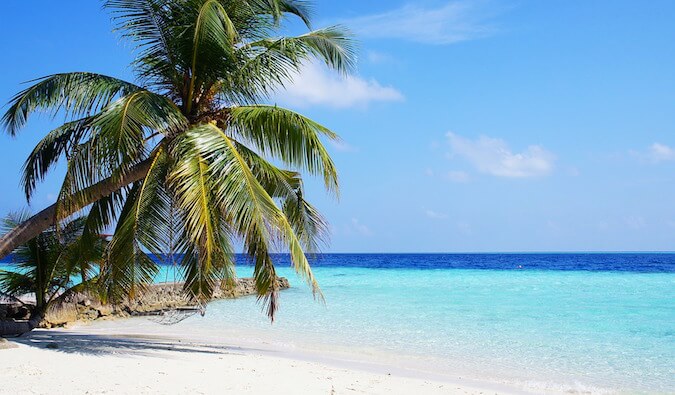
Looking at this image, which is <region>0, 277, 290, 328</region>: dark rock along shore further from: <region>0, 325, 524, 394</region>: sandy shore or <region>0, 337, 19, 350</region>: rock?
<region>0, 337, 19, 350</region>: rock

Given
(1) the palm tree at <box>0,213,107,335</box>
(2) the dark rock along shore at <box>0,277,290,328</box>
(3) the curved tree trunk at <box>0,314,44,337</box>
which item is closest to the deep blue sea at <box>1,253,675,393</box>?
(2) the dark rock along shore at <box>0,277,290,328</box>

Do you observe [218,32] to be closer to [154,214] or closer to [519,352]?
[154,214]

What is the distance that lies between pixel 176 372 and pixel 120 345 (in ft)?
7.85

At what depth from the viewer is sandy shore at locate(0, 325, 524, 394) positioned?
6.06 metres

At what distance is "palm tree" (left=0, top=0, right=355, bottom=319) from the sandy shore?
891 millimetres

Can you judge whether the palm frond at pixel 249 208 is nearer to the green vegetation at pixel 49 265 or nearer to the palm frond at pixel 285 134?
the palm frond at pixel 285 134

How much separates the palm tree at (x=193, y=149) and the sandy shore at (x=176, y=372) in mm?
891

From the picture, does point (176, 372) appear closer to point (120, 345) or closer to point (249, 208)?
point (249, 208)

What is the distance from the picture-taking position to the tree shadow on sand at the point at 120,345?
8164 mm

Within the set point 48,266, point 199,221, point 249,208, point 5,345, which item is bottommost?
point 5,345

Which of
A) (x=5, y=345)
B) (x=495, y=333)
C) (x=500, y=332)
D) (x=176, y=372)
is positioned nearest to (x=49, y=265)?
(x=5, y=345)

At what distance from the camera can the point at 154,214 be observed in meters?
8.02

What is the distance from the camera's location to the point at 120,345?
8.89m

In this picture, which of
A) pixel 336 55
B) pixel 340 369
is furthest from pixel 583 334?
pixel 336 55
